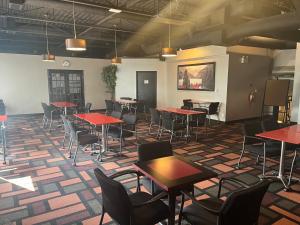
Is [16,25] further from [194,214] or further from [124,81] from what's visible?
[194,214]

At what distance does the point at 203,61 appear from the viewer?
327 inches

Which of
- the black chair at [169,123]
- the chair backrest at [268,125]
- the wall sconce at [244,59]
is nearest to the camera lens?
the chair backrest at [268,125]

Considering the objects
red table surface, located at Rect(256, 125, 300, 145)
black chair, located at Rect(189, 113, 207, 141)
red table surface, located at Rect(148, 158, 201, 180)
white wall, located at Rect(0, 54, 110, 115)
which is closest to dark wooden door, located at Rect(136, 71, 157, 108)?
white wall, located at Rect(0, 54, 110, 115)

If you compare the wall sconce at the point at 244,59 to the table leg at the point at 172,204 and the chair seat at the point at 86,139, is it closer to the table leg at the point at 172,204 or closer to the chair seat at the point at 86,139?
the chair seat at the point at 86,139

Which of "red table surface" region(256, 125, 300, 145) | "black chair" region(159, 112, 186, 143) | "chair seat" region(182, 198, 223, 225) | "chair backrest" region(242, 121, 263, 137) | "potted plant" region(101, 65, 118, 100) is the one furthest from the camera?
"potted plant" region(101, 65, 118, 100)

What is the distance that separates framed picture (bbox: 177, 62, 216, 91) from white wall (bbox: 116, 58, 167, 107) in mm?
1093

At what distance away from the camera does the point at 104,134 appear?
4562 mm

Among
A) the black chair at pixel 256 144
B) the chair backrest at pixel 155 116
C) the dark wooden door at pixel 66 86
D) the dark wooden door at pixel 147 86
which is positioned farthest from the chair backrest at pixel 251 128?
the dark wooden door at pixel 66 86

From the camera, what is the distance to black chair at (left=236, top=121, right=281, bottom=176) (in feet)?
11.2

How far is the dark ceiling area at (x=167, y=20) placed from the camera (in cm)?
460

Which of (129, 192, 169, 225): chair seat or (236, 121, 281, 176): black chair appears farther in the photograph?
(236, 121, 281, 176): black chair

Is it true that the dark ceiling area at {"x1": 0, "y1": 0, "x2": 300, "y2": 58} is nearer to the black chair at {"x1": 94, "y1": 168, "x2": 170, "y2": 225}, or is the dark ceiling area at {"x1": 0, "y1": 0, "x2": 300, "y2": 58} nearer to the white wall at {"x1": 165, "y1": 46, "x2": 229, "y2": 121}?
the white wall at {"x1": 165, "y1": 46, "x2": 229, "y2": 121}

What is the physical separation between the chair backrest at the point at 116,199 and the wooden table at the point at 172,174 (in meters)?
0.31

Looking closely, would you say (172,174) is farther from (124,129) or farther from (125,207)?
(124,129)
